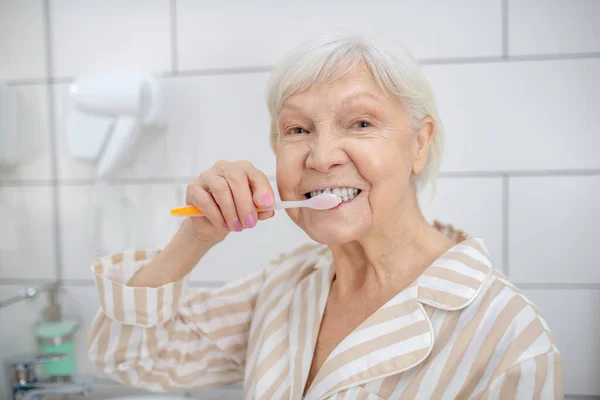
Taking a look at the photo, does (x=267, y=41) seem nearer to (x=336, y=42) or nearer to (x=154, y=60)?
(x=154, y=60)

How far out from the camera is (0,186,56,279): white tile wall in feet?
3.71

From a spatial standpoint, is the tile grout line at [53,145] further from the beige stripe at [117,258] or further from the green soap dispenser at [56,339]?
the beige stripe at [117,258]

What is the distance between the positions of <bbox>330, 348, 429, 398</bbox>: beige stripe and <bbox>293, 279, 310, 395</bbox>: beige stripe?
8 cm

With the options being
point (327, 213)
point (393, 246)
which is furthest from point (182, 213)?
point (393, 246)

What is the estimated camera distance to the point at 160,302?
78 centimetres

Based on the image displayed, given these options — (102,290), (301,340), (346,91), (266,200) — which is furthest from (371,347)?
(102,290)

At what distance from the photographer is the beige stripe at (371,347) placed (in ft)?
2.05

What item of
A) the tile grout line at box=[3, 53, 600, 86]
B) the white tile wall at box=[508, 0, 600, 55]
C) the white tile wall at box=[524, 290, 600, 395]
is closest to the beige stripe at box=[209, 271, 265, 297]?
the tile grout line at box=[3, 53, 600, 86]

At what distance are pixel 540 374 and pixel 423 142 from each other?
0.35m

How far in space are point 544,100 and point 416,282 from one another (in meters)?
0.56

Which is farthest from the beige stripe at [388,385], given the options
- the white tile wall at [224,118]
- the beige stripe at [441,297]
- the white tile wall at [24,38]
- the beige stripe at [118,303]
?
the white tile wall at [24,38]

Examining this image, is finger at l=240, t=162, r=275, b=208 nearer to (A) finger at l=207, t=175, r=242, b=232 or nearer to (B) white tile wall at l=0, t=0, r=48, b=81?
(A) finger at l=207, t=175, r=242, b=232

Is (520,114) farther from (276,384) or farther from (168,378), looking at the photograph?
(168,378)

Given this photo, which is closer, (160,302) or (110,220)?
(160,302)
